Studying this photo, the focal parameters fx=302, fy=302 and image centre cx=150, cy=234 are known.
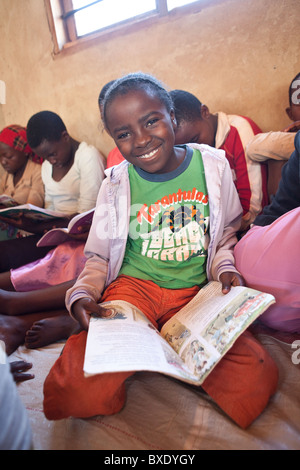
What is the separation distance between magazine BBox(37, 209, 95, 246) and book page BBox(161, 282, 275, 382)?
608mm

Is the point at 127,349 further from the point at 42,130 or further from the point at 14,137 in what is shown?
the point at 14,137

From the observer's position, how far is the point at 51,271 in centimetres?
136

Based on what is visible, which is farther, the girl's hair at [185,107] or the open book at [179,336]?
the girl's hair at [185,107]

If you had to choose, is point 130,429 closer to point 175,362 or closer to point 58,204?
point 175,362

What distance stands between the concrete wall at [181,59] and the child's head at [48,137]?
417mm

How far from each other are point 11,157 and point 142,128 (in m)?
1.53

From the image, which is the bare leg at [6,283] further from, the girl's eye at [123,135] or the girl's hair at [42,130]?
the girl's eye at [123,135]

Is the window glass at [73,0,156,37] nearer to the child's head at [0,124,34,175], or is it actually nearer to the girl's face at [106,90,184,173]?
the child's head at [0,124,34,175]

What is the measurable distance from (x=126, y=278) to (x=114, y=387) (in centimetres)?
34

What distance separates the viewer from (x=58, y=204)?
6.21 ft

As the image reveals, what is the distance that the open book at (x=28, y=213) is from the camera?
1450mm

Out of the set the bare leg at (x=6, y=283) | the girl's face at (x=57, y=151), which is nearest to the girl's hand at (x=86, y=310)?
the bare leg at (x=6, y=283)

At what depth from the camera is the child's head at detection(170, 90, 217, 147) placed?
1.33 meters
